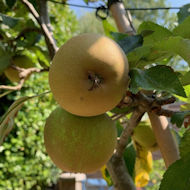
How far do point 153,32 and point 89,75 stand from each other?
9.2 inches

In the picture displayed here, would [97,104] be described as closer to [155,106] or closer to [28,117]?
[155,106]

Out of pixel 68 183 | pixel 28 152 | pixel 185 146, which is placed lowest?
pixel 28 152

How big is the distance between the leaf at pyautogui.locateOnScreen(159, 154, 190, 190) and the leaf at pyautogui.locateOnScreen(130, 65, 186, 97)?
14cm

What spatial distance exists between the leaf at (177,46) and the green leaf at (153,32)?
4.4 inches

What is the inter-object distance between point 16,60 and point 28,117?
0.84m

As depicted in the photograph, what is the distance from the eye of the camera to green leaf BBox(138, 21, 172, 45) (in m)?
0.55

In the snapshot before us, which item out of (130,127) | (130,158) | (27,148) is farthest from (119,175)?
(27,148)

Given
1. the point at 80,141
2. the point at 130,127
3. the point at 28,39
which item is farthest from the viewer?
the point at 28,39

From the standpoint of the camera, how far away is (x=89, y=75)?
1.30 ft

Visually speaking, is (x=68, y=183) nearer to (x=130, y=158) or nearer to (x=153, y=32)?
(x=130, y=158)

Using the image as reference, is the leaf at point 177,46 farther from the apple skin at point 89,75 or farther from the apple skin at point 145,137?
the apple skin at point 145,137

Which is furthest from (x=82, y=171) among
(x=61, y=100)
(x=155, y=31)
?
(x=155, y=31)

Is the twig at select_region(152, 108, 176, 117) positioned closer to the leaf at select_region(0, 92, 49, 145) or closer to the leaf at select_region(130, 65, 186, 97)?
the leaf at select_region(130, 65, 186, 97)

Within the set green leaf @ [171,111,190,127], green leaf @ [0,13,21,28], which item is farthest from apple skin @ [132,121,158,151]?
green leaf @ [0,13,21,28]
